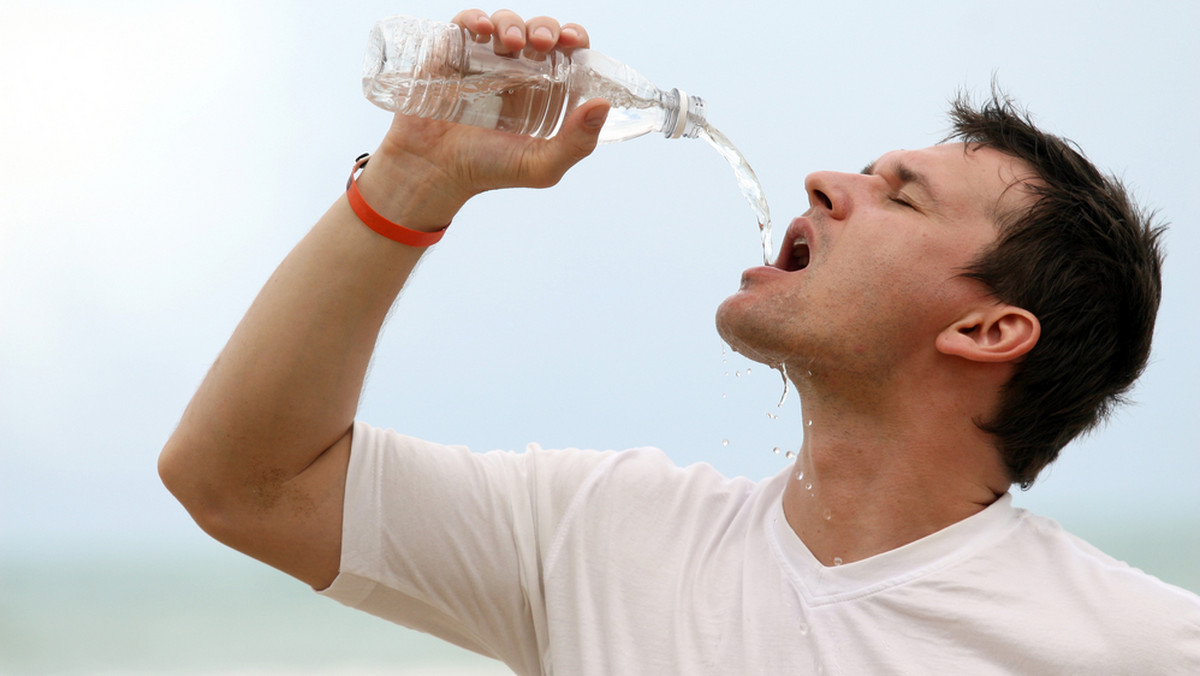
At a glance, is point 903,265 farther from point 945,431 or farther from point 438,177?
point 438,177

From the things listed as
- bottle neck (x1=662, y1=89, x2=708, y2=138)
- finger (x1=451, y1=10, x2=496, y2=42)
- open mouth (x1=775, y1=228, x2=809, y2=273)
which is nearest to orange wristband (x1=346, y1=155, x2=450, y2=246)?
finger (x1=451, y1=10, x2=496, y2=42)

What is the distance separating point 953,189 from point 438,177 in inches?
30.6

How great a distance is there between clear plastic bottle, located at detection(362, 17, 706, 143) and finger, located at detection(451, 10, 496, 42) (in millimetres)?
18

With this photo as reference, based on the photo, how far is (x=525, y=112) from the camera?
4.62 feet

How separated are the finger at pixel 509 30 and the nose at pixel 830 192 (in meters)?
0.57

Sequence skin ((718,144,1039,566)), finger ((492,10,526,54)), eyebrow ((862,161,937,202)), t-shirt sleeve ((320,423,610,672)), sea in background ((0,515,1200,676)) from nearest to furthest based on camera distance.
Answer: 1. finger ((492,10,526,54))
2. t-shirt sleeve ((320,423,610,672))
3. skin ((718,144,1039,566))
4. eyebrow ((862,161,937,202))
5. sea in background ((0,515,1200,676))

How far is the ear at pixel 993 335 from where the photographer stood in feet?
5.01

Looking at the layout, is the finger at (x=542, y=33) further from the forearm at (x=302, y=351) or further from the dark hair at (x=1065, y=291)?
the dark hair at (x=1065, y=291)

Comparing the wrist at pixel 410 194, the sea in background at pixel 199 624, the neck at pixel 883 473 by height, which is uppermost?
the wrist at pixel 410 194

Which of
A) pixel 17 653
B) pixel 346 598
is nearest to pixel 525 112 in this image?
pixel 346 598

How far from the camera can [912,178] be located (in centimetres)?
162

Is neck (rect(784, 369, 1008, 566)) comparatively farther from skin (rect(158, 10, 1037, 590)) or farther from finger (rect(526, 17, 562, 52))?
finger (rect(526, 17, 562, 52))

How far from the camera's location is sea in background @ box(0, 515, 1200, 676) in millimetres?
6539

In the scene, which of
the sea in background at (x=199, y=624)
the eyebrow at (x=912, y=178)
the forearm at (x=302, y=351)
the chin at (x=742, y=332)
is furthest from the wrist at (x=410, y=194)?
the sea in background at (x=199, y=624)
